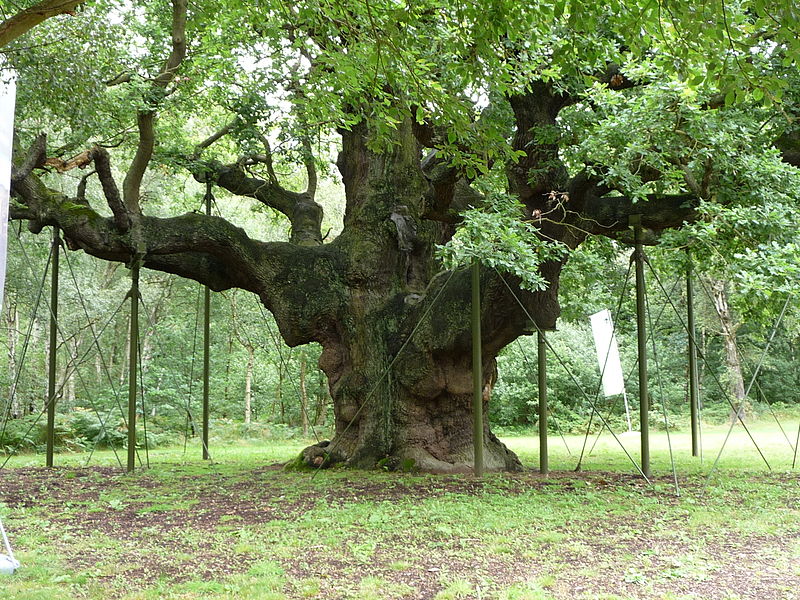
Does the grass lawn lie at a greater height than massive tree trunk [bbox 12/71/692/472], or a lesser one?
lesser

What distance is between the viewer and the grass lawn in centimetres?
372

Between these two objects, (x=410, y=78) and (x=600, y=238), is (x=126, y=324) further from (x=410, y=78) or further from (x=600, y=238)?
(x=410, y=78)

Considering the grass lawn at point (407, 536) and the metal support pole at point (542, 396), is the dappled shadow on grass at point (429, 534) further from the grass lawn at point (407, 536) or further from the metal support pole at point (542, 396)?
the metal support pole at point (542, 396)

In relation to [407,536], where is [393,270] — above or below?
above

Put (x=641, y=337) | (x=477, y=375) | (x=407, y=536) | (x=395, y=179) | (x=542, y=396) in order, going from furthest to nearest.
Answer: (x=395, y=179), (x=542, y=396), (x=477, y=375), (x=641, y=337), (x=407, y=536)

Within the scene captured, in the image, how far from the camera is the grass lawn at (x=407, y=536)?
3.72m

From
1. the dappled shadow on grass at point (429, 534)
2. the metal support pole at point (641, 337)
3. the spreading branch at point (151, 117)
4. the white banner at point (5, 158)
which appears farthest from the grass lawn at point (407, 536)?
the spreading branch at point (151, 117)

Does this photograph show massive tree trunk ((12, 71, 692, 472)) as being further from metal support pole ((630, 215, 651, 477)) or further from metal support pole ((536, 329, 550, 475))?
metal support pole ((630, 215, 651, 477))

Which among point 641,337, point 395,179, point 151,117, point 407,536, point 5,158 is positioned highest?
point 151,117

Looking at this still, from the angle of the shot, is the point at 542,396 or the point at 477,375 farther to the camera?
the point at 542,396

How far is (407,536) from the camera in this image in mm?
4906

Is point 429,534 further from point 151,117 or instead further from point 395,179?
point 151,117

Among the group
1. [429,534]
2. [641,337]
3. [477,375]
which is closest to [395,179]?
[477,375]

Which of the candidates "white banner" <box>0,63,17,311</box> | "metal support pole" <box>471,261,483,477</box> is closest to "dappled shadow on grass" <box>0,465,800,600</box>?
"metal support pole" <box>471,261,483,477</box>
